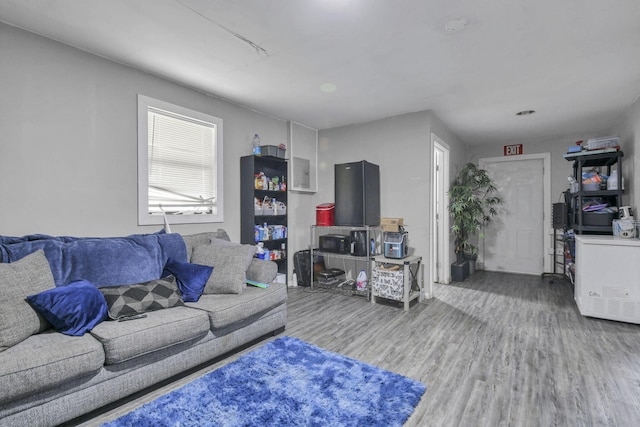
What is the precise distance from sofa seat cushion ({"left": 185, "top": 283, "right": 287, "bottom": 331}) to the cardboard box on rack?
1.74 metres

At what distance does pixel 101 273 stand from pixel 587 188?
531 centimetres

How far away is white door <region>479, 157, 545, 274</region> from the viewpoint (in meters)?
5.57

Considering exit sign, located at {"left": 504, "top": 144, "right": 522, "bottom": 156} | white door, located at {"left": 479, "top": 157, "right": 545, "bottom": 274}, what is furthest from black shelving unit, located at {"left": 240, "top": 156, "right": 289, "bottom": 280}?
exit sign, located at {"left": 504, "top": 144, "right": 522, "bottom": 156}

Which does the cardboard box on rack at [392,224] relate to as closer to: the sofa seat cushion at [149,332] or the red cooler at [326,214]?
the red cooler at [326,214]

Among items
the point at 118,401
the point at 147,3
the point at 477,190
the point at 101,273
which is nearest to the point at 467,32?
the point at 147,3

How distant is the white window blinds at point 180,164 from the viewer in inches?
124

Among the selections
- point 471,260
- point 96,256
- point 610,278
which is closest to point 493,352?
point 610,278

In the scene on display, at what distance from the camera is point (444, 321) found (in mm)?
3273

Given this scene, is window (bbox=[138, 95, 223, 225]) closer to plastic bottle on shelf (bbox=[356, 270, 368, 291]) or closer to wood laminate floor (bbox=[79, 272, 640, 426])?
wood laminate floor (bbox=[79, 272, 640, 426])

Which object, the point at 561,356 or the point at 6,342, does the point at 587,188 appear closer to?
the point at 561,356

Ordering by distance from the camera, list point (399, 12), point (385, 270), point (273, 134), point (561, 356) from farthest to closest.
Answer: point (273, 134), point (385, 270), point (561, 356), point (399, 12)

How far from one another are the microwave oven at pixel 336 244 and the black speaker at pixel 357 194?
0.74 feet

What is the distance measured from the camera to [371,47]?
255 cm

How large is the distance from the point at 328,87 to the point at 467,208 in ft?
9.92
